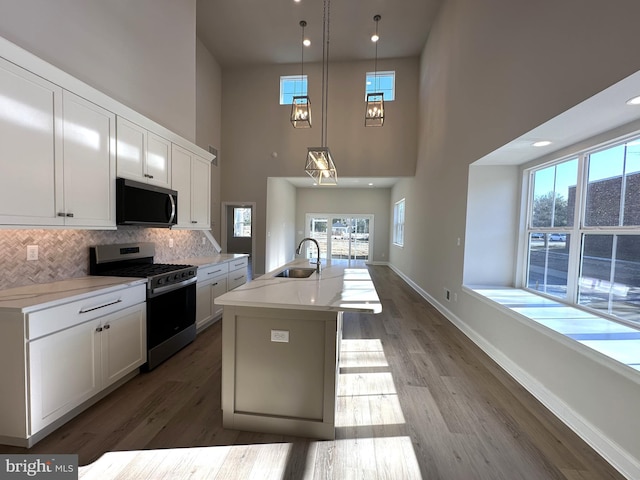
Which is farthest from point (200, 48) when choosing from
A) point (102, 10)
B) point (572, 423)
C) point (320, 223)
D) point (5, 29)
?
point (572, 423)

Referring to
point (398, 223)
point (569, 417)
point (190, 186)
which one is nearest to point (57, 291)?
point (190, 186)

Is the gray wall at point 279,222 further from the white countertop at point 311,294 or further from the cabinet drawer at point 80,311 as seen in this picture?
the cabinet drawer at point 80,311

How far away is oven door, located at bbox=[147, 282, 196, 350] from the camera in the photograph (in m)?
2.57

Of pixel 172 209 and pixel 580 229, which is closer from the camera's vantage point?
pixel 580 229

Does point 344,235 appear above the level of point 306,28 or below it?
below

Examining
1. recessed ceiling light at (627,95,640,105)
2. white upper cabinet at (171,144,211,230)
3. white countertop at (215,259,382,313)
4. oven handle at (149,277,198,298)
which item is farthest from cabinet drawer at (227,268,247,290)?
recessed ceiling light at (627,95,640,105)

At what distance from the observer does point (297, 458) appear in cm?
166

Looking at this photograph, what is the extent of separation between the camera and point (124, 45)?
289 centimetres

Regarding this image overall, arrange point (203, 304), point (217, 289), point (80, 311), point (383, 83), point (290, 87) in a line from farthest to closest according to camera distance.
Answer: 1. point (290, 87)
2. point (383, 83)
3. point (217, 289)
4. point (203, 304)
5. point (80, 311)

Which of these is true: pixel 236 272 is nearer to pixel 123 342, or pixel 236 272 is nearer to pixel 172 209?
pixel 172 209

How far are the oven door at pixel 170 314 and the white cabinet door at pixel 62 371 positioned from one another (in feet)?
1.70

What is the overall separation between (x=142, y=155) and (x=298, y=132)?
456cm

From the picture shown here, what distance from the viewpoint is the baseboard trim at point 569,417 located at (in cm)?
160

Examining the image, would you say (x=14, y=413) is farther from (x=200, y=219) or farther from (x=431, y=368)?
(x=431, y=368)
